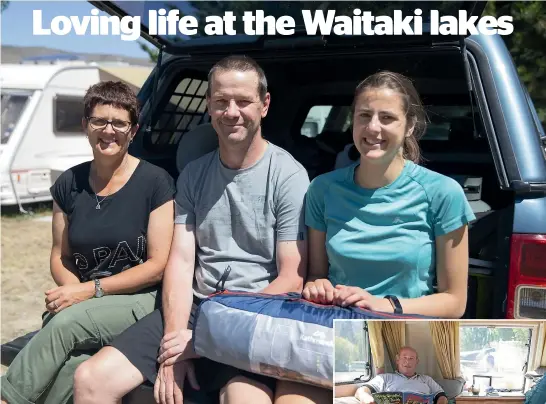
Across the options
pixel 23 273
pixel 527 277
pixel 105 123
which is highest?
pixel 105 123

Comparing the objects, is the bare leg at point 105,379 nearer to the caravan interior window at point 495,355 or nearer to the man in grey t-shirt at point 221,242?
the man in grey t-shirt at point 221,242

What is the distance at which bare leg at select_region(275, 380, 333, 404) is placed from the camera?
173 centimetres

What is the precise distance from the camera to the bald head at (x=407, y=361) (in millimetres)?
1529

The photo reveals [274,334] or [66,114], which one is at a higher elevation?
[66,114]

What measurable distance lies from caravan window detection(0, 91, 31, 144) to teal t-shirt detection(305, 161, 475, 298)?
7.73 meters

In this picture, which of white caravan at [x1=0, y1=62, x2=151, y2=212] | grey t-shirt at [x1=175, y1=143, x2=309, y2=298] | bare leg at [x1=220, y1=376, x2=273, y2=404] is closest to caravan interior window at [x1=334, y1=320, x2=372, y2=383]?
bare leg at [x1=220, y1=376, x2=273, y2=404]

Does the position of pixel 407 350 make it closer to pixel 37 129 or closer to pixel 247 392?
pixel 247 392

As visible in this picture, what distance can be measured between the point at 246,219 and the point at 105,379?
715mm

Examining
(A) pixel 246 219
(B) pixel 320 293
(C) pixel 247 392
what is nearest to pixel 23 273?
(A) pixel 246 219

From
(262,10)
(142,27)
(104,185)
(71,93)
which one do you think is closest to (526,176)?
(262,10)

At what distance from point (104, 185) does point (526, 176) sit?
62.2 inches

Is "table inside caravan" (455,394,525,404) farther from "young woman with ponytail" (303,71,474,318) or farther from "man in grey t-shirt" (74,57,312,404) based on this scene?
"man in grey t-shirt" (74,57,312,404)

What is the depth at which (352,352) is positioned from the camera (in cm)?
158

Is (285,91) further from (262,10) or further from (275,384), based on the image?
(275,384)
